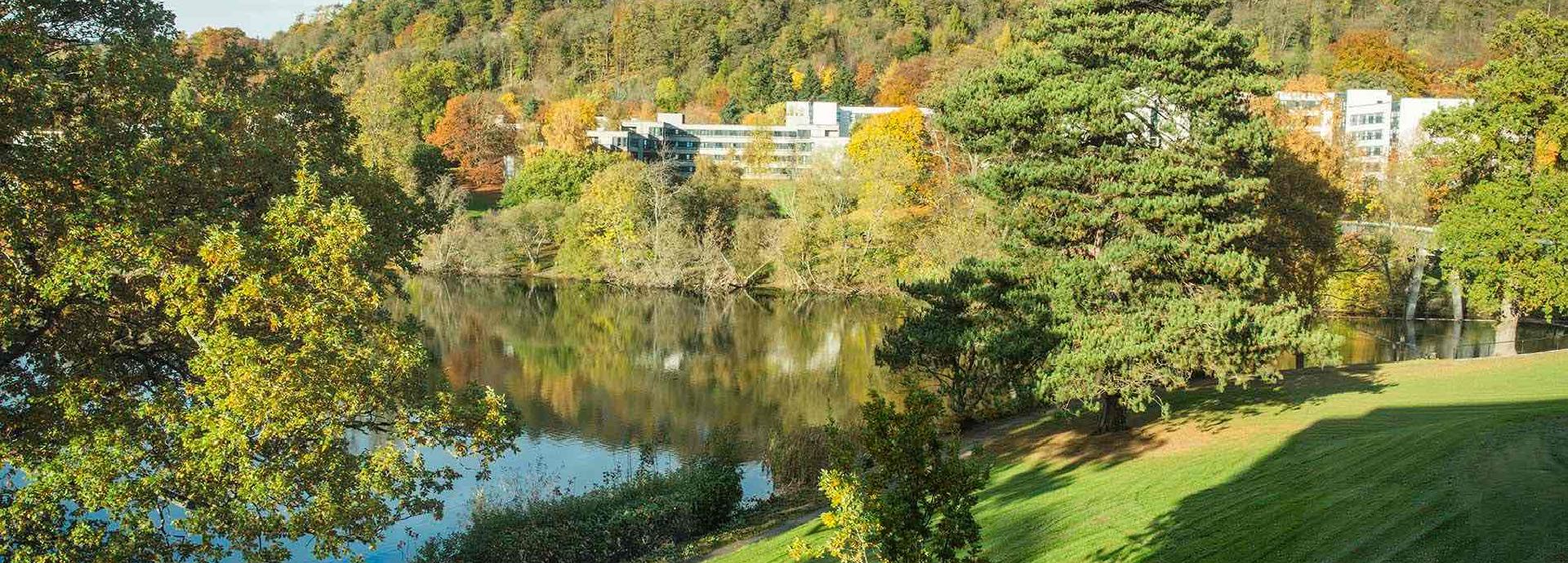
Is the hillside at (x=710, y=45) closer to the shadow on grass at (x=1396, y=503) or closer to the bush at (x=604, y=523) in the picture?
the bush at (x=604, y=523)

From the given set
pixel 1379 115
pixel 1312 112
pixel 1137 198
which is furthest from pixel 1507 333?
pixel 1379 115

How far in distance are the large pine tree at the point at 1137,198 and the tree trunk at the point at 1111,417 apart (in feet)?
0.13

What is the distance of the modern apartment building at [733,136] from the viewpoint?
343 feet

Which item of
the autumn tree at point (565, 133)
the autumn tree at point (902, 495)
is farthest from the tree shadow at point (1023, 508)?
the autumn tree at point (565, 133)

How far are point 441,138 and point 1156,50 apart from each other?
96.5 metres

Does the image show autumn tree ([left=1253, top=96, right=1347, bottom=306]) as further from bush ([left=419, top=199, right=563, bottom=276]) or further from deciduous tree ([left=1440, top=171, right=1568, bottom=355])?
bush ([left=419, top=199, right=563, bottom=276])

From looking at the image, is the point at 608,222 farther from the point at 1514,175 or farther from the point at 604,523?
the point at 604,523

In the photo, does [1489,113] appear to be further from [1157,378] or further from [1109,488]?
[1109,488]

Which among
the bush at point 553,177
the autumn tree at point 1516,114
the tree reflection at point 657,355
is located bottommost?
the tree reflection at point 657,355

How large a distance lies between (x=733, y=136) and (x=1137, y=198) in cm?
10151

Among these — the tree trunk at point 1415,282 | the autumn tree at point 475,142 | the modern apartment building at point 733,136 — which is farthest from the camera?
the modern apartment building at point 733,136

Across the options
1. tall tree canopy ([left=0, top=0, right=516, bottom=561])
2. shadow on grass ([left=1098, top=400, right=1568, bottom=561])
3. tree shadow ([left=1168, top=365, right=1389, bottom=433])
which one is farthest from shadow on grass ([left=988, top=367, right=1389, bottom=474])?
tall tree canopy ([left=0, top=0, right=516, bottom=561])

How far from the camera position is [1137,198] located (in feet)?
62.5

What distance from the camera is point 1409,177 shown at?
44.6 metres
